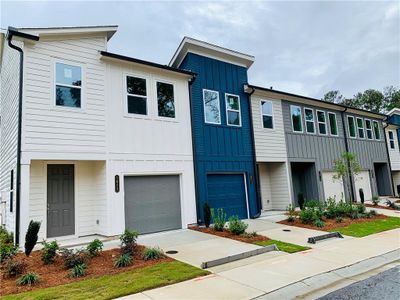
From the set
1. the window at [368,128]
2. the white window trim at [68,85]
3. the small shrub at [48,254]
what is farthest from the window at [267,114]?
the small shrub at [48,254]

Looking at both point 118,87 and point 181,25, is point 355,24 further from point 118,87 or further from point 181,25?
point 118,87

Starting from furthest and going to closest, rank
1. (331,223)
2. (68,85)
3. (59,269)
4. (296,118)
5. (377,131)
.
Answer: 1. (377,131)
2. (296,118)
3. (331,223)
4. (68,85)
5. (59,269)

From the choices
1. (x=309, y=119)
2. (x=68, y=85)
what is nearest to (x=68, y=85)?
(x=68, y=85)

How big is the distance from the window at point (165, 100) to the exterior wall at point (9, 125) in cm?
462

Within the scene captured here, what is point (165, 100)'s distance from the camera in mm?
11070

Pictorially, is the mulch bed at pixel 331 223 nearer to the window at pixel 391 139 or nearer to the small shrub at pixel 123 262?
the small shrub at pixel 123 262

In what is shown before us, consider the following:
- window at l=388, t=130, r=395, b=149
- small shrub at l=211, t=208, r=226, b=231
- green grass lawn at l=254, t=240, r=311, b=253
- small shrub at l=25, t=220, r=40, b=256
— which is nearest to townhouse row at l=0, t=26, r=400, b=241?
small shrub at l=211, t=208, r=226, b=231

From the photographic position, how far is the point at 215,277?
5480mm

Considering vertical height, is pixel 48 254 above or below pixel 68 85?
below

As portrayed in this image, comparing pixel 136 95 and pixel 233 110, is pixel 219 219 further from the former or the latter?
pixel 136 95

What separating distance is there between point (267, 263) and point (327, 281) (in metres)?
1.38

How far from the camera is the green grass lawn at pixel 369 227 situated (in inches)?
388

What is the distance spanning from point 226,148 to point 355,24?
437 inches

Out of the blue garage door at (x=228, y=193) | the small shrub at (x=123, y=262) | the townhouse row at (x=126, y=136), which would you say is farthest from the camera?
the blue garage door at (x=228, y=193)
